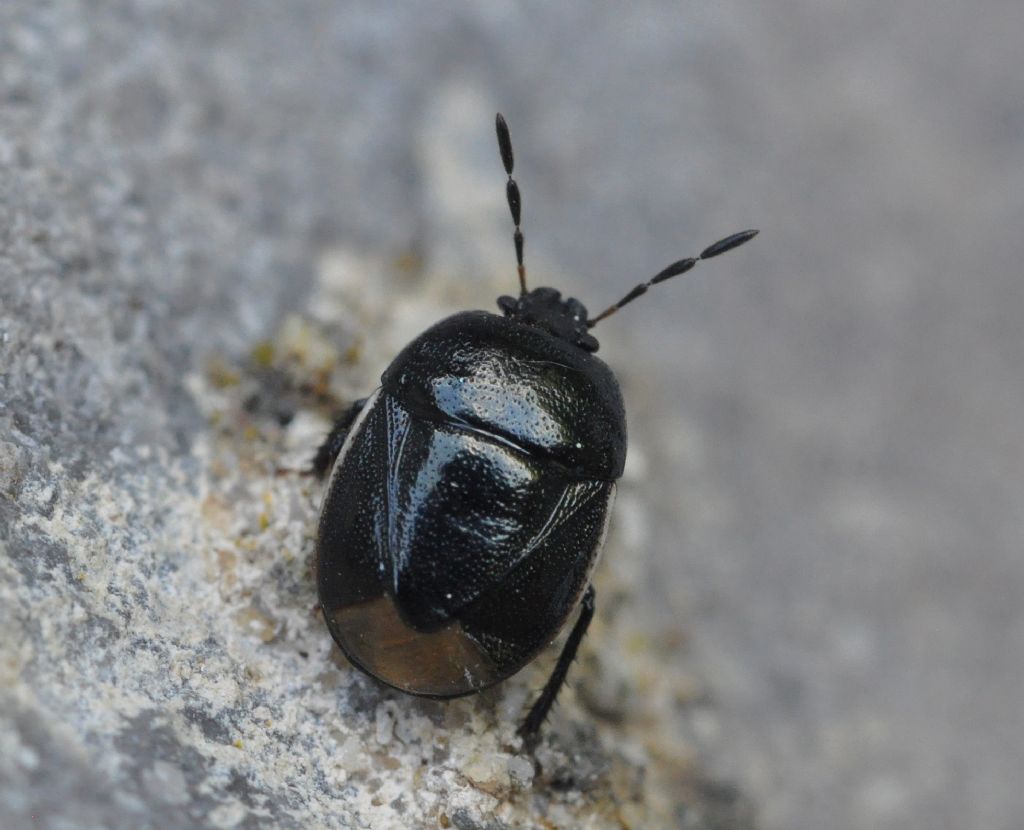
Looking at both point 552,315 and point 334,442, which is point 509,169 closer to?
point 552,315

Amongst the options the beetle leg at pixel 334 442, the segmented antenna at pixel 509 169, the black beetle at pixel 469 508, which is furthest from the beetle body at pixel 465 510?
the segmented antenna at pixel 509 169

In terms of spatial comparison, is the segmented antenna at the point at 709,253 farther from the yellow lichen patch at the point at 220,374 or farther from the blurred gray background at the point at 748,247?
→ the yellow lichen patch at the point at 220,374

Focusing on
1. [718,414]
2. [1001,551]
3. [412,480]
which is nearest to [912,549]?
[1001,551]

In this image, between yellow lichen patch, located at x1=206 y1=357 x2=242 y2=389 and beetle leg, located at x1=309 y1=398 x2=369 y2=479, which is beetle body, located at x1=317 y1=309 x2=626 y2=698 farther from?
yellow lichen patch, located at x1=206 y1=357 x2=242 y2=389

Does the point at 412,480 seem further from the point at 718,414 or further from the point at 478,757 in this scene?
the point at 718,414

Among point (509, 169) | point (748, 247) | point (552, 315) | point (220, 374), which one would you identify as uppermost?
point (748, 247)

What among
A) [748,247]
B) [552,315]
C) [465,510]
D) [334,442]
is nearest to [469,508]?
[465,510]
